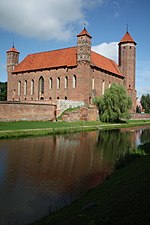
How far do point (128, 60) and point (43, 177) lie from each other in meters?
47.8

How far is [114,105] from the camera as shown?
37281mm

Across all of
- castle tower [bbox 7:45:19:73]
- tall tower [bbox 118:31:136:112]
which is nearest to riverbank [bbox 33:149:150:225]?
castle tower [bbox 7:45:19:73]

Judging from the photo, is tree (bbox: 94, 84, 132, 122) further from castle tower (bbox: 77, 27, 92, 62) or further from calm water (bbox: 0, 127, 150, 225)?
calm water (bbox: 0, 127, 150, 225)

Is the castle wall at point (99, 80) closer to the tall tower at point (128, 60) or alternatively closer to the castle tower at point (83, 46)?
the castle tower at point (83, 46)

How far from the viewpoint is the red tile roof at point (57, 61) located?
149ft

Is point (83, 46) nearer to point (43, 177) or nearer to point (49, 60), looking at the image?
point (49, 60)

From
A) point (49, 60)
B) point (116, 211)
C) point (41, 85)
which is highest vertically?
point (49, 60)

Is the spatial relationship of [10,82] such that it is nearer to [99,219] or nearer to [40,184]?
[40,184]

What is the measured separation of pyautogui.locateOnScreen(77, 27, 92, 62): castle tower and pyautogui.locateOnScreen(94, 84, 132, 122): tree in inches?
289

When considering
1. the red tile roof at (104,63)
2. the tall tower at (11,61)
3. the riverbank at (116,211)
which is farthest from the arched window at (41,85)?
the riverbank at (116,211)

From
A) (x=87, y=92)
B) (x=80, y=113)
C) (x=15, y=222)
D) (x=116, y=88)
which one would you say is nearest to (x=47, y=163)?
(x=15, y=222)

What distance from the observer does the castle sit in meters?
42.2

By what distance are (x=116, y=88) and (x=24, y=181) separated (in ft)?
99.3

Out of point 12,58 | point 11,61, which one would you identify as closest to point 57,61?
point 12,58
